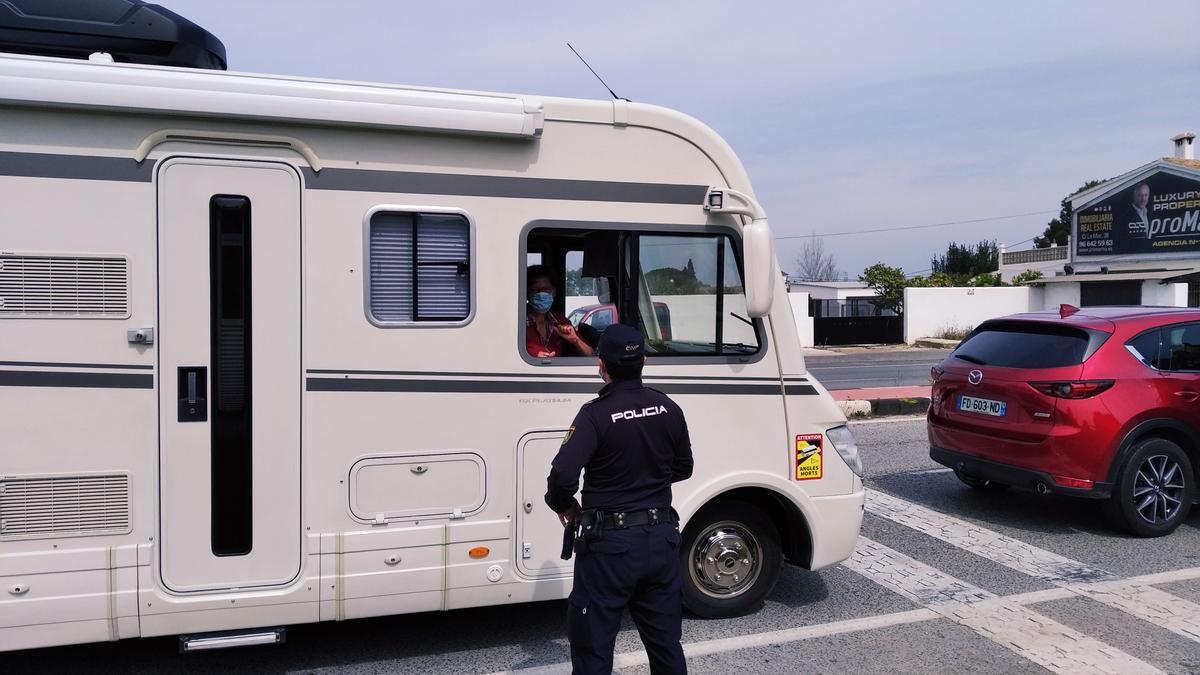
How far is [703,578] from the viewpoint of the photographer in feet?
16.5

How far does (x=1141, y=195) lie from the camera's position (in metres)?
39.8

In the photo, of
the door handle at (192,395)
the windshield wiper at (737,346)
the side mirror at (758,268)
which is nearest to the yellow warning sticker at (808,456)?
the windshield wiper at (737,346)

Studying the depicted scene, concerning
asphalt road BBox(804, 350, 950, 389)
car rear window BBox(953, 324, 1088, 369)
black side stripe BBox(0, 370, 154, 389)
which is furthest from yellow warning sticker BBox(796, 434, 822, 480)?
asphalt road BBox(804, 350, 950, 389)

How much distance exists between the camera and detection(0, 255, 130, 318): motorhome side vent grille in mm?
3834

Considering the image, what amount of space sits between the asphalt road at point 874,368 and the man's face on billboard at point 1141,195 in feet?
54.9

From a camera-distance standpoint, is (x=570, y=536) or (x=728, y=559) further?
(x=728, y=559)

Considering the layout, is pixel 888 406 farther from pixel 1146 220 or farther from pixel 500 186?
pixel 1146 220

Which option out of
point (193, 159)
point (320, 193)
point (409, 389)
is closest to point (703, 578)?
point (409, 389)

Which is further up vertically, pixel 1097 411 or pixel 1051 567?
pixel 1097 411

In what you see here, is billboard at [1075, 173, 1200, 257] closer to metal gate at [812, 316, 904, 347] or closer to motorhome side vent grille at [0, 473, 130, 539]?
metal gate at [812, 316, 904, 347]

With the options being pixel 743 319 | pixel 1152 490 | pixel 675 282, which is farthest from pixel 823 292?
pixel 675 282

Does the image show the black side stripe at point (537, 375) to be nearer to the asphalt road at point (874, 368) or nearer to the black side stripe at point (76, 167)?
the black side stripe at point (76, 167)

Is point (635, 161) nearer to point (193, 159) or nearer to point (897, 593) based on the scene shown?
point (193, 159)

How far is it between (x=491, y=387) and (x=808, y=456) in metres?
1.86
